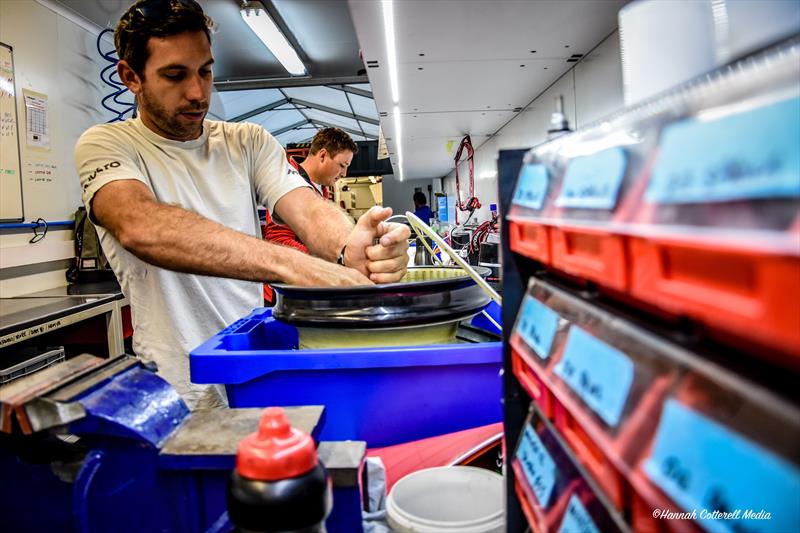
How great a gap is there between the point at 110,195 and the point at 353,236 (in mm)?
595

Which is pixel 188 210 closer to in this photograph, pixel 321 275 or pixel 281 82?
pixel 321 275

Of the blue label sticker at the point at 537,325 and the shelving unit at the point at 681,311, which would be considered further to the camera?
the blue label sticker at the point at 537,325

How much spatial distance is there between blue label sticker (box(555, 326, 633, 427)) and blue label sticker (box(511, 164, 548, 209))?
11 centimetres

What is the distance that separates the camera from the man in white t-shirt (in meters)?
1.12

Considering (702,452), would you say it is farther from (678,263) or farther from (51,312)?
(51,312)

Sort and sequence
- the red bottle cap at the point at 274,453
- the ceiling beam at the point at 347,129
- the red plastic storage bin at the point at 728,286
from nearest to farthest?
the red plastic storage bin at the point at 728,286 → the red bottle cap at the point at 274,453 → the ceiling beam at the point at 347,129

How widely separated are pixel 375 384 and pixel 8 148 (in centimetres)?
345

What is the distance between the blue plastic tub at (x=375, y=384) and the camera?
829mm

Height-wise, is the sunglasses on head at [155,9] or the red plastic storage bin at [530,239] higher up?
the sunglasses on head at [155,9]

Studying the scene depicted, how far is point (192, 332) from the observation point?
1.48 m

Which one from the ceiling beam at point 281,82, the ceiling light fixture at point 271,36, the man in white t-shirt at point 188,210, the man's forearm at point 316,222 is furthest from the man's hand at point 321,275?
the ceiling beam at point 281,82

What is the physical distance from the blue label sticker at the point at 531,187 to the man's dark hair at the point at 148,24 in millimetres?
1339

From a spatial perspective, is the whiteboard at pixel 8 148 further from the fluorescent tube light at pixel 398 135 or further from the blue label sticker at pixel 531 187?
the blue label sticker at pixel 531 187

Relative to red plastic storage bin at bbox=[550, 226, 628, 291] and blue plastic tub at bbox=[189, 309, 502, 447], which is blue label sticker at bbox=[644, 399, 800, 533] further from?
blue plastic tub at bbox=[189, 309, 502, 447]
